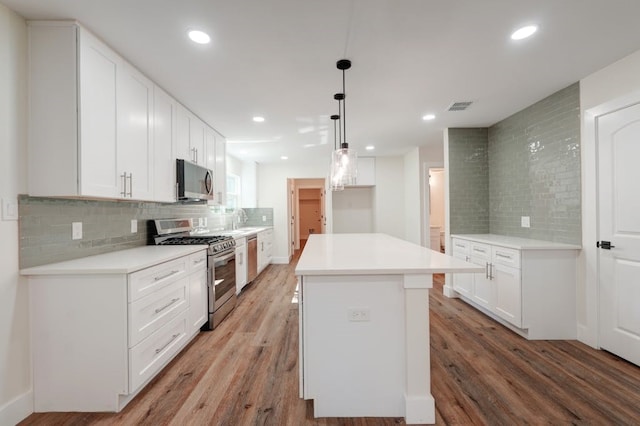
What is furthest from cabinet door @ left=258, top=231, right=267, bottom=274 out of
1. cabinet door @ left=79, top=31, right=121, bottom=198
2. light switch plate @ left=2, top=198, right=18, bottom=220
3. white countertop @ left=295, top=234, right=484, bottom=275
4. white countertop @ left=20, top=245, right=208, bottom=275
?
light switch plate @ left=2, top=198, right=18, bottom=220

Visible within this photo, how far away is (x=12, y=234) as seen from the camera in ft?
5.55

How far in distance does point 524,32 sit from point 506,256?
2018mm

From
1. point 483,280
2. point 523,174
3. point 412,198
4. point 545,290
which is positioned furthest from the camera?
point 412,198

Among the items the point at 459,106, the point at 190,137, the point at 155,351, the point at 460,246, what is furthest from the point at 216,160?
the point at 460,246

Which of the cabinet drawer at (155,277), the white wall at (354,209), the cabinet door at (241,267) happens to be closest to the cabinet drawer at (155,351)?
the cabinet drawer at (155,277)

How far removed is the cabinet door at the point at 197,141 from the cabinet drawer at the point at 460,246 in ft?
11.6

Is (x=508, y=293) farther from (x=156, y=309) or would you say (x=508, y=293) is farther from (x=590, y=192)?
(x=156, y=309)

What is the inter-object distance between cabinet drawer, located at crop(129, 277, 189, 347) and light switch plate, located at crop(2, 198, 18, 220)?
85cm

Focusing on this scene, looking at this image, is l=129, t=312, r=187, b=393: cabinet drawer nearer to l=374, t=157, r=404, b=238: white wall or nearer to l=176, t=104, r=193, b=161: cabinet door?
l=176, t=104, r=193, b=161: cabinet door

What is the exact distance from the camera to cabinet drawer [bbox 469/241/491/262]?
127 inches

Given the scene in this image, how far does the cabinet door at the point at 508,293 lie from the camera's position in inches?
109

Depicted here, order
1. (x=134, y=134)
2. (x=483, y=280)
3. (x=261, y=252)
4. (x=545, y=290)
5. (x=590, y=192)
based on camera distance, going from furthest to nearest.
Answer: (x=261, y=252)
(x=483, y=280)
(x=545, y=290)
(x=590, y=192)
(x=134, y=134)

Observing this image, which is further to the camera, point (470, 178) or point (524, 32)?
point (470, 178)

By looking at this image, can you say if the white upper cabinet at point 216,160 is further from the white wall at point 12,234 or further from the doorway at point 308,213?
the doorway at point 308,213
